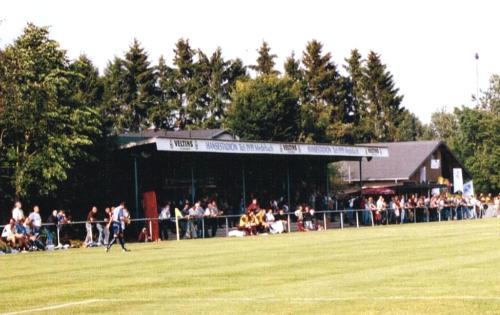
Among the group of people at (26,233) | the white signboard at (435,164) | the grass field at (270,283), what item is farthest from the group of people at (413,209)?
the grass field at (270,283)

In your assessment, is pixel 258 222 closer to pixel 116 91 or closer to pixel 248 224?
pixel 248 224

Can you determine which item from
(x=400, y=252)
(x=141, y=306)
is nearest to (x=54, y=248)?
(x=400, y=252)

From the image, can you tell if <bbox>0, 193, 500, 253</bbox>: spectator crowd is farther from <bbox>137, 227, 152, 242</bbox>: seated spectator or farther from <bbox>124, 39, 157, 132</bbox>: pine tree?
<bbox>124, 39, 157, 132</bbox>: pine tree

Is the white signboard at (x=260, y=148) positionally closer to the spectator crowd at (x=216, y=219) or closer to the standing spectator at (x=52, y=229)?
the spectator crowd at (x=216, y=219)

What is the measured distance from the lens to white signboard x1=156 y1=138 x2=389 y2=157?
148 ft

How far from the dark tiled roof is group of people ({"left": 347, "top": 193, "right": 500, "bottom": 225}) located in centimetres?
1431

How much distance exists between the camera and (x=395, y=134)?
109000 mm

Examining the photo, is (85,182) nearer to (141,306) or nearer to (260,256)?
(260,256)

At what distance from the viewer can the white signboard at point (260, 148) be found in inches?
1774

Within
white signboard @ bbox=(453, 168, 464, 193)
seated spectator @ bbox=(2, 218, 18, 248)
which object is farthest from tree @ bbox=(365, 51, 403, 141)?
seated spectator @ bbox=(2, 218, 18, 248)

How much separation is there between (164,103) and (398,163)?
911 inches

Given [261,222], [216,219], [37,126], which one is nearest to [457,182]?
[261,222]

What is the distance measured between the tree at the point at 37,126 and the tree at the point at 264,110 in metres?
32.7

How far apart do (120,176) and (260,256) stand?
987 inches
